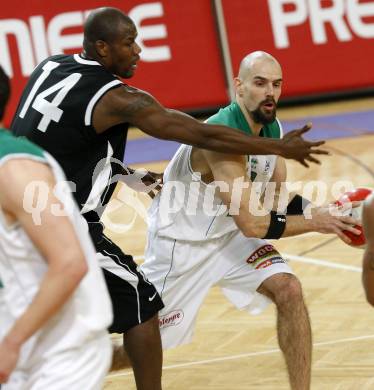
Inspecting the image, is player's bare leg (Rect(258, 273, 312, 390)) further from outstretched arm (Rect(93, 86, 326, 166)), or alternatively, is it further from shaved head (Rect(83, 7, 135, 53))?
shaved head (Rect(83, 7, 135, 53))

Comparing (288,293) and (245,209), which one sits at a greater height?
(245,209)

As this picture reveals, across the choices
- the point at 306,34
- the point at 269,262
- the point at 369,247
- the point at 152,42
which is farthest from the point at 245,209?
the point at 306,34

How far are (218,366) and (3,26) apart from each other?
26.3ft

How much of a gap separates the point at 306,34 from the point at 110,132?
29.4ft

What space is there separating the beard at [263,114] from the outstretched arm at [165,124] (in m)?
0.59

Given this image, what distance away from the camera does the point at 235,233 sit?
18.3ft

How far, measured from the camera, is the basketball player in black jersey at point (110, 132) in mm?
4773

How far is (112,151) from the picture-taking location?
4.93 meters

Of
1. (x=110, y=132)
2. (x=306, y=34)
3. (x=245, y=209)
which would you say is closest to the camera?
(x=110, y=132)

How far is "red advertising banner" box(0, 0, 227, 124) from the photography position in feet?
42.8

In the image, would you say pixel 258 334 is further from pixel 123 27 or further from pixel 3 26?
pixel 3 26

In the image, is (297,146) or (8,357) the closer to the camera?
(8,357)

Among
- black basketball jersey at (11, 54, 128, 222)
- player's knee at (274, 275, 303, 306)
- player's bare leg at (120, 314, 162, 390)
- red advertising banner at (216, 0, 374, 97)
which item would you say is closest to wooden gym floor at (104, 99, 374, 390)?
player's knee at (274, 275, 303, 306)

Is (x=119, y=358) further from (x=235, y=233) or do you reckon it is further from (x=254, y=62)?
(x=254, y=62)
